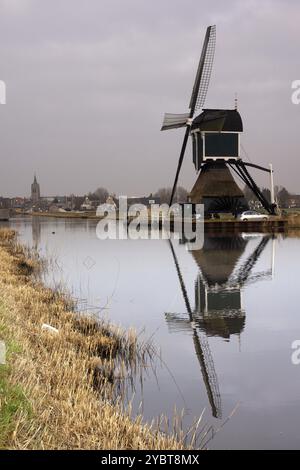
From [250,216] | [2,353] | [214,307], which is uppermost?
[250,216]

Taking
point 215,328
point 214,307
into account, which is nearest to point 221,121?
point 214,307

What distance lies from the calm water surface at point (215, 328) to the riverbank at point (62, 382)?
0.65 metres

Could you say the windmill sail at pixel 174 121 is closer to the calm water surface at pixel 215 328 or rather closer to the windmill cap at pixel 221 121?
the windmill cap at pixel 221 121

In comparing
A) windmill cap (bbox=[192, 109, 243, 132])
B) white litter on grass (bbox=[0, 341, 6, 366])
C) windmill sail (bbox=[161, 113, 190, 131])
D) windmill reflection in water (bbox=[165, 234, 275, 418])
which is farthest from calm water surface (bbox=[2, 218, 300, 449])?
windmill sail (bbox=[161, 113, 190, 131])

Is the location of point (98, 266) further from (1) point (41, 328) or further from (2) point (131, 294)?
(1) point (41, 328)

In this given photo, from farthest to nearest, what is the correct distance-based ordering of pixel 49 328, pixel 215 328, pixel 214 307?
pixel 214 307 → pixel 215 328 → pixel 49 328

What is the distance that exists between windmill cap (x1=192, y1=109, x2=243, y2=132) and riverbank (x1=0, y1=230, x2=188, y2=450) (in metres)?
35.1

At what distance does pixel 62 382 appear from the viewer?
5.52 m

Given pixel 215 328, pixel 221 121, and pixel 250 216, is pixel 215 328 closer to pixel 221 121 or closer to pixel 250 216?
pixel 250 216

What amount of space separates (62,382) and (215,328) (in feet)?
14.9

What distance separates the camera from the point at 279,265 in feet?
62.9

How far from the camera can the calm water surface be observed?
5.50 meters

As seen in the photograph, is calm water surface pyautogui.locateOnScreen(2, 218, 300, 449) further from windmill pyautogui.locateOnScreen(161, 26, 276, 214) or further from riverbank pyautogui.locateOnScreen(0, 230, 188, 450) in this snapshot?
windmill pyautogui.locateOnScreen(161, 26, 276, 214)

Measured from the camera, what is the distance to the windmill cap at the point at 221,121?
4291 centimetres
